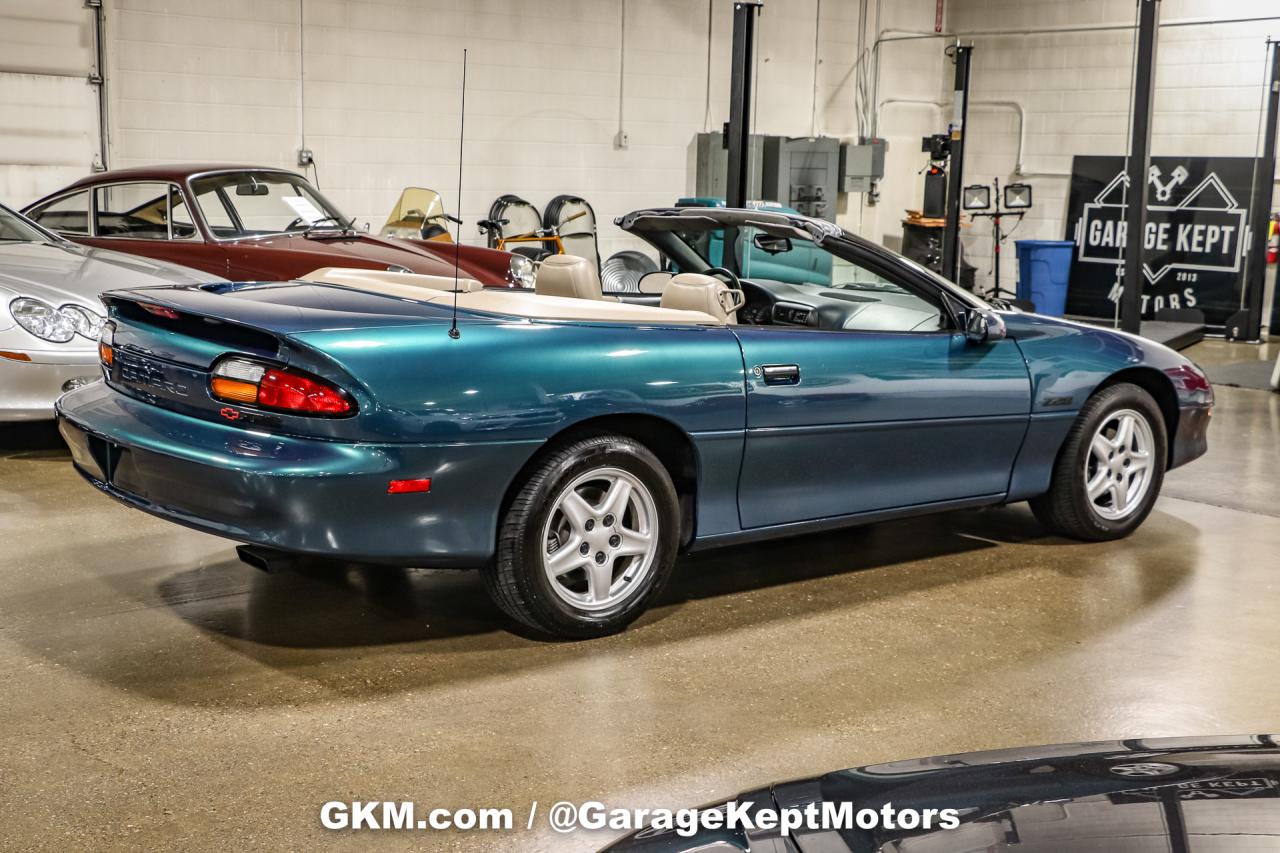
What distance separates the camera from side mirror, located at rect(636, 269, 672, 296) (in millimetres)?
5086

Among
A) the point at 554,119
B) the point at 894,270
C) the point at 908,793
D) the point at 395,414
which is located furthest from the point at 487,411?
the point at 554,119

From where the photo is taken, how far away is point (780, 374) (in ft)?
13.1

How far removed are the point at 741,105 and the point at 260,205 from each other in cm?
306

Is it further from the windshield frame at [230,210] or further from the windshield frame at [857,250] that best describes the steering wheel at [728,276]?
the windshield frame at [230,210]

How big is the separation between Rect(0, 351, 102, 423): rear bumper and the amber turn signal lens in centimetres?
250

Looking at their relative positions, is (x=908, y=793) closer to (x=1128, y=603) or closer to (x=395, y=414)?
(x=395, y=414)

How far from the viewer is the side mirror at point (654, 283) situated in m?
5.09

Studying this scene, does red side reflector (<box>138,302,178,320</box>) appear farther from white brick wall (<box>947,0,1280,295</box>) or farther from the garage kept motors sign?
white brick wall (<box>947,0,1280,295</box>)

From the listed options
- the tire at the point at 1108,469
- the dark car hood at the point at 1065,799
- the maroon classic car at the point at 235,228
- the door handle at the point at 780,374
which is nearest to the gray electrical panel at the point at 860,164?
the maroon classic car at the point at 235,228

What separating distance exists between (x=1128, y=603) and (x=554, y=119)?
388 inches

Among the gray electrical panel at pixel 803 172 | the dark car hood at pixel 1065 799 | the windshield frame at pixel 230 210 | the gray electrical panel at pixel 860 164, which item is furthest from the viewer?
the gray electrical panel at pixel 860 164

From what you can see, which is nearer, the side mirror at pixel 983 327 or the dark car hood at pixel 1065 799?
the dark car hood at pixel 1065 799

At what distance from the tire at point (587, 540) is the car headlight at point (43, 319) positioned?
3.02 metres

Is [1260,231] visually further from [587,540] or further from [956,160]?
[587,540]
